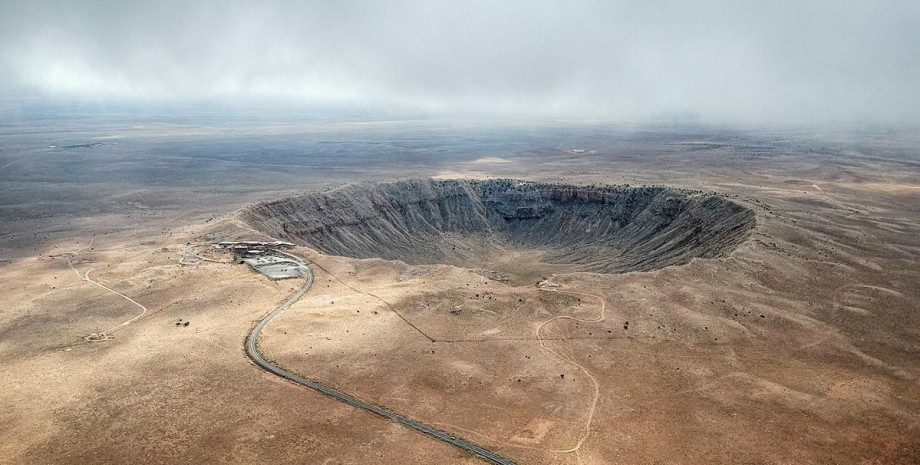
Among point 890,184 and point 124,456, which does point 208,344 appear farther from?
point 890,184

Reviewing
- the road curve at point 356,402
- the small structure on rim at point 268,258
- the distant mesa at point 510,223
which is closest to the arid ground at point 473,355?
the road curve at point 356,402

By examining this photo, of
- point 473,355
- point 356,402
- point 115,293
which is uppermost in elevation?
point 115,293

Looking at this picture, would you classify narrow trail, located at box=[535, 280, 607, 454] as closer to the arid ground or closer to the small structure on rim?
the arid ground

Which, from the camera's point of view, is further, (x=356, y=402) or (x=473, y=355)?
(x=473, y=355)

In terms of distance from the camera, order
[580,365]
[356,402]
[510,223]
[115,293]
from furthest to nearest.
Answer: [510,223] → [115,293] → [580,365] → [356,402]

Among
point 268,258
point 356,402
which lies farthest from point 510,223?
point 356,402

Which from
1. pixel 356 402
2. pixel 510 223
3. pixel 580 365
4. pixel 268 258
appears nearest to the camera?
pixel 356 402

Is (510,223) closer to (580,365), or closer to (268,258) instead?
(268,258)
